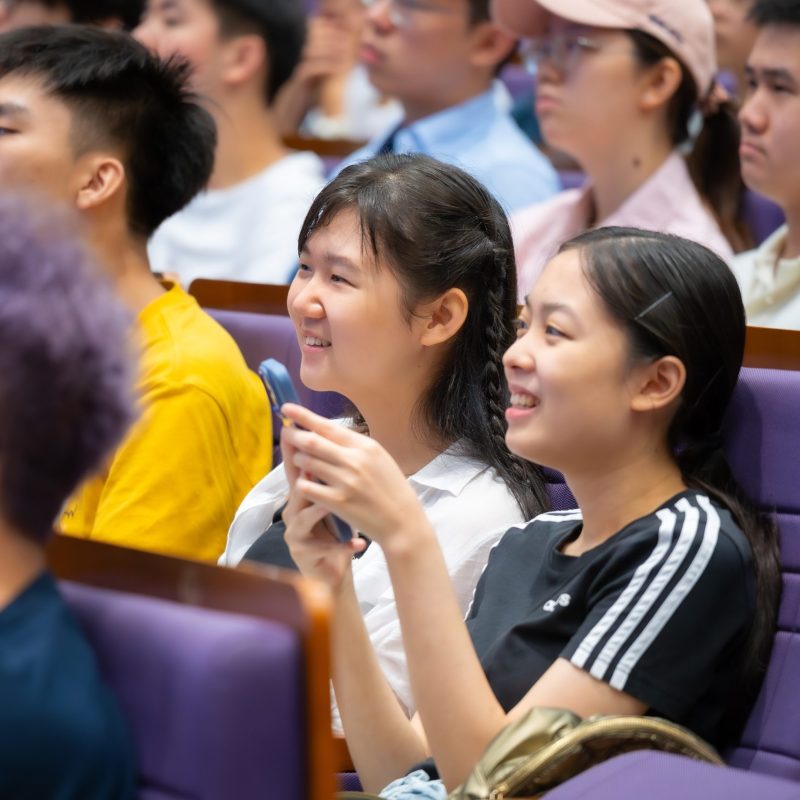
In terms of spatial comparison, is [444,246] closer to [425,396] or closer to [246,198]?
[425,396]

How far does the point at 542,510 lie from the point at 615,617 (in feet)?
1.38

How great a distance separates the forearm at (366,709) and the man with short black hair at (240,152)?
186cm

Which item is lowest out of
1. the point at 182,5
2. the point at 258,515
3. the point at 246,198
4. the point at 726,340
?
the point at 246,198

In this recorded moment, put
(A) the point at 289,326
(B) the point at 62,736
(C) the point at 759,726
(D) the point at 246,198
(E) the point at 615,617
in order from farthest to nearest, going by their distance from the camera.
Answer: (D) the point at 246,198 → (A) the point at 289,326 → (C) the point at 759,726 → (E) the point at 615,617 → (B) the point at 62,736

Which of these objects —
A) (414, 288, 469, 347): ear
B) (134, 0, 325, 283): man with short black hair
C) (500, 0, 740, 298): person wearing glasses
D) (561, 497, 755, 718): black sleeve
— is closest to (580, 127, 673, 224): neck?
(500, 0, 740, 298): person wearing glasses

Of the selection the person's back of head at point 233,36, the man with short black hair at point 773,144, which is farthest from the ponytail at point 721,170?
the person's back of head at point 233,36

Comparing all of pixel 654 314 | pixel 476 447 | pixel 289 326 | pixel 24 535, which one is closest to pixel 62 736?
pixel 24 535

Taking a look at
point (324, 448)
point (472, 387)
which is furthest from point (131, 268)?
point (324, 448)

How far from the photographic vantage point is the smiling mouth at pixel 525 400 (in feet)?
Answer: 5.46

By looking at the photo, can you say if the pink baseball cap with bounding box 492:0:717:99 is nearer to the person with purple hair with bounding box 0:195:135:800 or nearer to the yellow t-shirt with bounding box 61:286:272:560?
the yellow t-shirt with bounding box 61:286:272:560

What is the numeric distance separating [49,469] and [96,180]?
1411 millimetres

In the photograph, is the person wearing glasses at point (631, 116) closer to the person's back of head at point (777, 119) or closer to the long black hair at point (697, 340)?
the person's back of head at point (777, 119)

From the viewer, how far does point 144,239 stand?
2.47 meters

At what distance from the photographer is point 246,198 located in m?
3.78
